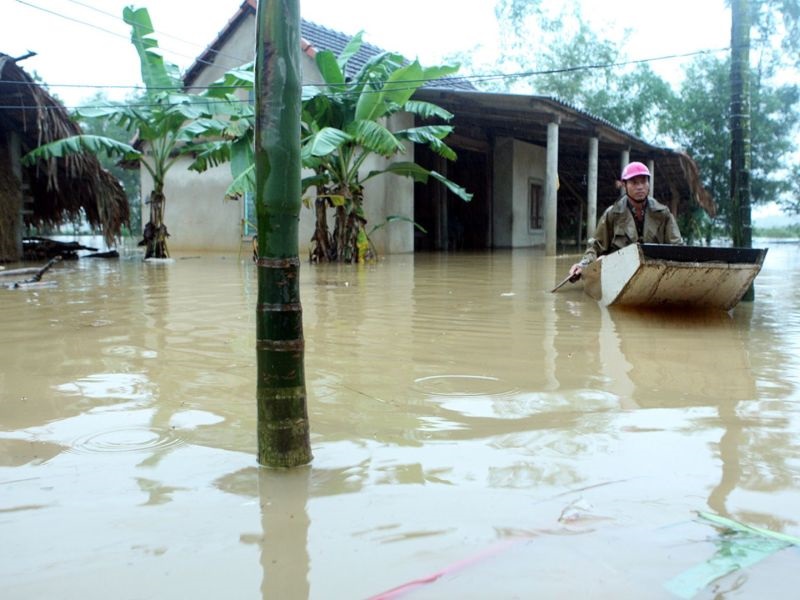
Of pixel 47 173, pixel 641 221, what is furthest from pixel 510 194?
pixel 641 221

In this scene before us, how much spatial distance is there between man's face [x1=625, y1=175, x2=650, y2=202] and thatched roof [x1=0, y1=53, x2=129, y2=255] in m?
9.65

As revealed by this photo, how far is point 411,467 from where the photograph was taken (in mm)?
2357

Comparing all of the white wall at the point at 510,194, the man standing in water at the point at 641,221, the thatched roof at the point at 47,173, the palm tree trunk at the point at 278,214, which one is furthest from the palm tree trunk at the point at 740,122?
the white wall at the point at 510,194

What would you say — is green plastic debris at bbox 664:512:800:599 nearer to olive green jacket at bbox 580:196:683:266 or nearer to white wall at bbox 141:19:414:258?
olive green jacket at bbox 580:196:683:266

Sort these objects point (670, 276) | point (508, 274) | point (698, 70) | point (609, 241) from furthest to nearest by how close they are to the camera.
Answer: point (698, 70) < point (508, 274) < point (609, 241) < point (670, 276)

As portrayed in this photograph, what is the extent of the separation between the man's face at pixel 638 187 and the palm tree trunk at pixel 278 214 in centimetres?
449

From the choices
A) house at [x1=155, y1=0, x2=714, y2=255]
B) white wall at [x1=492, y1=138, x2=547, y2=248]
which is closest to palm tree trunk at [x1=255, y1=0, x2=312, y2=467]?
house at [x1=155, y1=0, x2=714, y2=255]

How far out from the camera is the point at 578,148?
18359 millimetres

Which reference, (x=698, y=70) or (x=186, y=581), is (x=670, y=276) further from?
(x=698, y=70)

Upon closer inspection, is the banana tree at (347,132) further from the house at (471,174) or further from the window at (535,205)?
the window at (535,205)

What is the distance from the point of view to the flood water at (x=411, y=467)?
1.67 metres

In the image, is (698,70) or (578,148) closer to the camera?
(578,148)

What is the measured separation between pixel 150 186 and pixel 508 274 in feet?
35.7

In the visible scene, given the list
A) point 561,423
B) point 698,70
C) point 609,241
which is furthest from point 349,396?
point 698,70
